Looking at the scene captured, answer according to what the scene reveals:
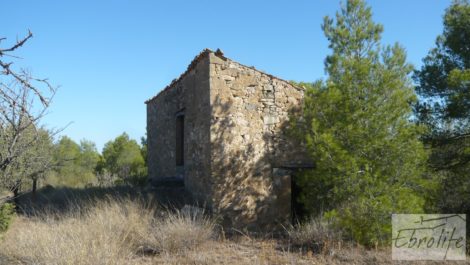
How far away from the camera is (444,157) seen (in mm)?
9734

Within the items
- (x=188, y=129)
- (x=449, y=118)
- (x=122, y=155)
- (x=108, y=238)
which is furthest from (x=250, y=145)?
(x=122, y=155)

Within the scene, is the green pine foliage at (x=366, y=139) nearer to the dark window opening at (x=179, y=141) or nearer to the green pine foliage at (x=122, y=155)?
the dark window opening at (x=179, y=141)

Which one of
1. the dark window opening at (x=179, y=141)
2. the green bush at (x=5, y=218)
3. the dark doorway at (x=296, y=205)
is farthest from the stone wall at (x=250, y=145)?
the green bush at (x=5, y=218)

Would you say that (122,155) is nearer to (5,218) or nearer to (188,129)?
(5,218)

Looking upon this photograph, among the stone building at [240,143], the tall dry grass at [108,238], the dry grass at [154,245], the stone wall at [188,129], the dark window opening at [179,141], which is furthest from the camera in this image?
the dark window opening at [179,141]

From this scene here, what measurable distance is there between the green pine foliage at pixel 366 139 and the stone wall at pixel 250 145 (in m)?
1.24

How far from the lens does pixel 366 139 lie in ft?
24.0

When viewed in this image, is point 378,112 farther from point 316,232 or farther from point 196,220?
point 196,220

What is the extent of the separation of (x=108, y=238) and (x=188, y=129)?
4.02 metres

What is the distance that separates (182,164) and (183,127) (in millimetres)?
1034

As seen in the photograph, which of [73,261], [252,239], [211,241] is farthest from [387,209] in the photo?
[73,261]

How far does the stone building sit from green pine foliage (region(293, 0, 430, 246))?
4.08ft

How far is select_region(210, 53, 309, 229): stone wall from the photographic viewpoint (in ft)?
27.1

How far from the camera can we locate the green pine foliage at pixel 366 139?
704 cm
